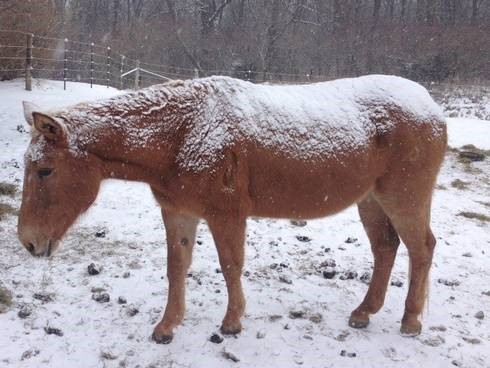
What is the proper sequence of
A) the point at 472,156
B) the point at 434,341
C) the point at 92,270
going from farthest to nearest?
the point at 472,156
the point at 92,270
the point at 434,341

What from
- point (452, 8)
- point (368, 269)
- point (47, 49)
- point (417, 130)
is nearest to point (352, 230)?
point (368, 269)

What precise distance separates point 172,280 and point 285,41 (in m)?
27.9

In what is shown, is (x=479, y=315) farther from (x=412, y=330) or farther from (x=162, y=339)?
(x=162, y=339)

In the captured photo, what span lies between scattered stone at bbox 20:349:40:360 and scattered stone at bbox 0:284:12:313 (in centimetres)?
61

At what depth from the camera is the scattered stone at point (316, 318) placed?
12.2 feet

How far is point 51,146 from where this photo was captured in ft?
9.13

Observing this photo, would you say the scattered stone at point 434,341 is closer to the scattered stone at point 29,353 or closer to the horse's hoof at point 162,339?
the horse's hoof at point 162,339

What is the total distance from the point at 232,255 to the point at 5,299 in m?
1.95

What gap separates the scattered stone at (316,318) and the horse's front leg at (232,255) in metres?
0.64

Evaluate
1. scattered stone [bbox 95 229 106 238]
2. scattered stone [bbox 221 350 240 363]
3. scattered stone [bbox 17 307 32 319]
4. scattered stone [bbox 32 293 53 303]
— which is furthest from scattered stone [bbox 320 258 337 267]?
scattered stone [bbox 17 307 32 319]

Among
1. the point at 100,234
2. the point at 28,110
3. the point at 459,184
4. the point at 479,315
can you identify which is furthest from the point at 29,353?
the point at 459,184

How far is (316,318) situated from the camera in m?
3.77

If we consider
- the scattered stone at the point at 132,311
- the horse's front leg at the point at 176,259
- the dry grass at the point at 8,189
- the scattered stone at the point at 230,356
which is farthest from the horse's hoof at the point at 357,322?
the dry grass at the point at 8,189

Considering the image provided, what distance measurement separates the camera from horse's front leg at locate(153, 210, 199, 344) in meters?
3.44
